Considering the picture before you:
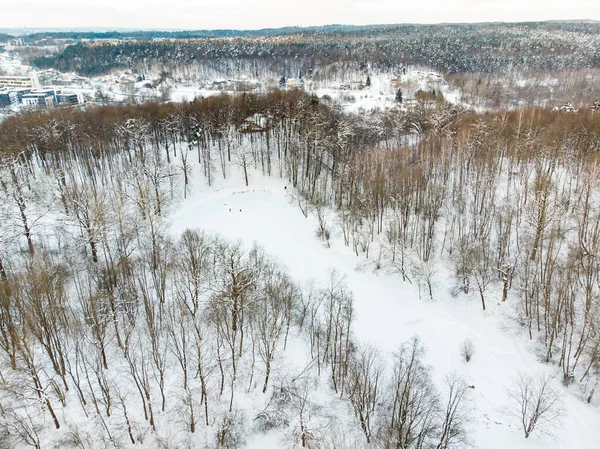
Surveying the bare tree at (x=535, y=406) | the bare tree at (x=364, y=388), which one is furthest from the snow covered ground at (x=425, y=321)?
the bare tree at (x=364, y=388)

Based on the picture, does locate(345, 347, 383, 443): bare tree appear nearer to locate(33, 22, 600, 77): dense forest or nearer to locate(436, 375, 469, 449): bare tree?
locate(436, 375, 469, 449): bare tree

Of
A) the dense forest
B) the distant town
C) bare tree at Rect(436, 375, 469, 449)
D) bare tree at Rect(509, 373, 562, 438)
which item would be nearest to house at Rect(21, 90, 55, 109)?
the distant town

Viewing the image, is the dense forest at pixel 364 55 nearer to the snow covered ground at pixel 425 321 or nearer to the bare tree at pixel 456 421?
the snow covered ground at pixel 425 321

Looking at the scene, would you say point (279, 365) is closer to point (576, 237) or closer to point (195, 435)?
point (195, 435)

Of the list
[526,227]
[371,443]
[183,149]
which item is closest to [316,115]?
[183,149]

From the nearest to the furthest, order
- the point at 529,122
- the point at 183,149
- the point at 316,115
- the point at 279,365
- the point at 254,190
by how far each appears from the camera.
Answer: the point at 279,365, the point at 529,122, the point at 254,190, the point at 316,115, the point at 183,149

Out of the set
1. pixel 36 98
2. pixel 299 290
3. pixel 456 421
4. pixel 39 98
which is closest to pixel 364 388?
pixel 456 421

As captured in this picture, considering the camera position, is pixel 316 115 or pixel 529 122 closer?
pixel 529 122
